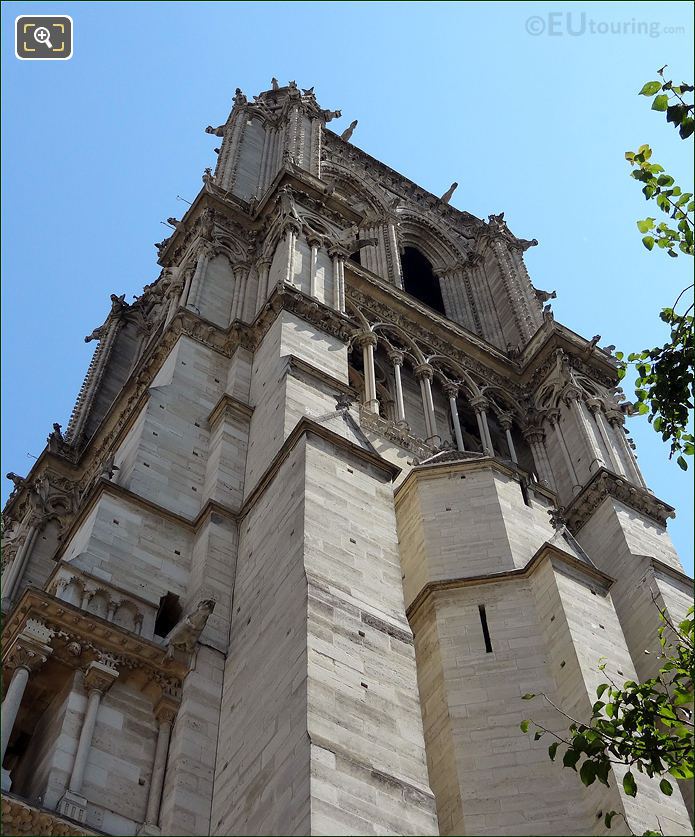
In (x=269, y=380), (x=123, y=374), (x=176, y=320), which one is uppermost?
(x=123, y=374)

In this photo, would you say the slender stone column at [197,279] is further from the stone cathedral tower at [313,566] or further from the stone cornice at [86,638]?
the stone cornice at [86,638]

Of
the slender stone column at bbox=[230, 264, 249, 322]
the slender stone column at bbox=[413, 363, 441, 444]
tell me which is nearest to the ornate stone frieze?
the slender stone column at bbox=[230, 264, 249, 322]

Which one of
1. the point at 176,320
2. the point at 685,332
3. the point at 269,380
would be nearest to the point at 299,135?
the point at 176,320

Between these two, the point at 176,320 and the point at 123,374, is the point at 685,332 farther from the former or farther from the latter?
the point at 123,374

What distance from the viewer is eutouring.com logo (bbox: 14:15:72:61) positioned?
55.2 ft

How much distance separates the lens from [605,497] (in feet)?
81.7

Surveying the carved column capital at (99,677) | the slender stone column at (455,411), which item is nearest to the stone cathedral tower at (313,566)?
the carved column capital at (99,677)

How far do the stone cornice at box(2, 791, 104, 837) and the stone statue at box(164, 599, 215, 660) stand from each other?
310 cm

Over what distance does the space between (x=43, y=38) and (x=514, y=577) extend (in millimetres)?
10922

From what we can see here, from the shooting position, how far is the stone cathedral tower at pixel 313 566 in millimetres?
12352

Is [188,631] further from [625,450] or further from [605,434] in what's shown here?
[625,450]

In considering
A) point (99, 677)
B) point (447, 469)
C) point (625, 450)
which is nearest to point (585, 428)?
point (625, 450)

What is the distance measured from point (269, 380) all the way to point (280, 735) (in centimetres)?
887

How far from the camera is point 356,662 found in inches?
508
